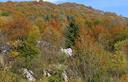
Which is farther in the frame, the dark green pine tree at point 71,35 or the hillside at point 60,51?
the dark green pine tree at point 71,35

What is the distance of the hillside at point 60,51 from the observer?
49438 millimetres

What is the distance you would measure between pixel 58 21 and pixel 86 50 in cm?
3447

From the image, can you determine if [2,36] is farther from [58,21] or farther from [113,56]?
[58,21]

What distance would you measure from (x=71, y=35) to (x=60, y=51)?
7071 millimetres

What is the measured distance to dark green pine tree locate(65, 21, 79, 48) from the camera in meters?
68.9

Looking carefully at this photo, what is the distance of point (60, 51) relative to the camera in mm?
63000

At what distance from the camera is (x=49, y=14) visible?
98.9 m

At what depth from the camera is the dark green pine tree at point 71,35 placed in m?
68.9

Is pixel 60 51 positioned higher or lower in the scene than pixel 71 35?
lower

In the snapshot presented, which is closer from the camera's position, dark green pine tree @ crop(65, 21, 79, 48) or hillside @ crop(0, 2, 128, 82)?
hillside @ crop(0, 2, 128, 82)

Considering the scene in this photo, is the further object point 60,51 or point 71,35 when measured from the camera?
point 71,35

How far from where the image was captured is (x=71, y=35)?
6956 cm

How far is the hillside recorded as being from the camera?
1946 inches

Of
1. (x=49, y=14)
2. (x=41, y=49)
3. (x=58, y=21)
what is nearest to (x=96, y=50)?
(x=41, y=49)
